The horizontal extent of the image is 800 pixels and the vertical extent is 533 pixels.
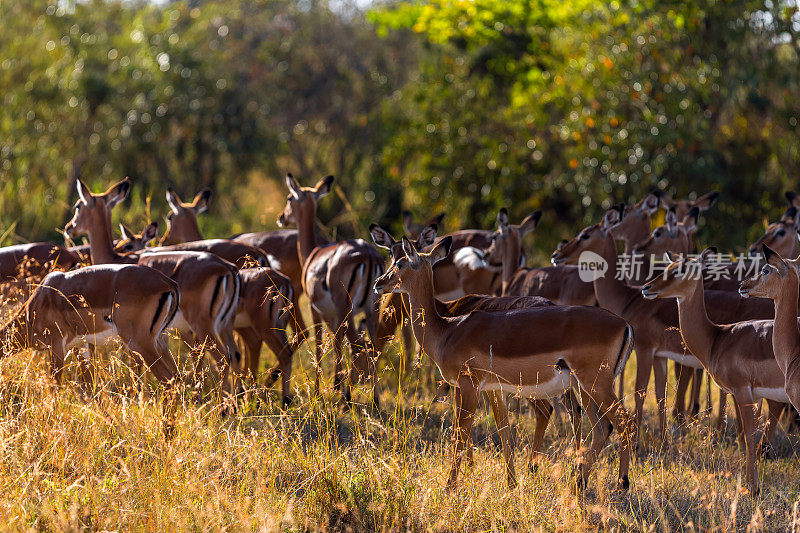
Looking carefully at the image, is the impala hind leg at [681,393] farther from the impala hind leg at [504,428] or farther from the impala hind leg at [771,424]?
the impala hind leg at [504,428]

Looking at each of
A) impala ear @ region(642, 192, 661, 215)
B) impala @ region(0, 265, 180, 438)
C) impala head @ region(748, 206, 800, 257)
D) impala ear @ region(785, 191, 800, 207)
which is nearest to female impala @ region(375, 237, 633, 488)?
impala @ region(0, 265, 180, 438)

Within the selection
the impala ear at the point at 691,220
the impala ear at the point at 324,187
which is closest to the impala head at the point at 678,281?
the impala ear at the point at 691,220

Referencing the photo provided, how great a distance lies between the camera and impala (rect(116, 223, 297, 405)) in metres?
6.70

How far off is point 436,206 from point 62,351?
8.26 metres

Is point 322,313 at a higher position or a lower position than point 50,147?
lower

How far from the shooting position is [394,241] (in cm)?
585

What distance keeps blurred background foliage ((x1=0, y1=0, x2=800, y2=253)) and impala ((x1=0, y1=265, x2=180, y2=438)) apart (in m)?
2.47

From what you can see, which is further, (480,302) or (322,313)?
(322,313)

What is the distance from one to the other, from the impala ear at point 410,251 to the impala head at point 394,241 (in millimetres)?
77

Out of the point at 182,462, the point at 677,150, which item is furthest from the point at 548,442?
the point at 677,150

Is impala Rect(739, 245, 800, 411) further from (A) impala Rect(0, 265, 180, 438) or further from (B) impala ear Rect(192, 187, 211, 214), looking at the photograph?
(B) impala ear Rect(192, 187, 211, 214)

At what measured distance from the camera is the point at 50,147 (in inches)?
599

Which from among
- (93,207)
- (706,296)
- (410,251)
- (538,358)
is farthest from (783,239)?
(93,207)

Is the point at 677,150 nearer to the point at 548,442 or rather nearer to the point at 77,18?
the point at 548,442
